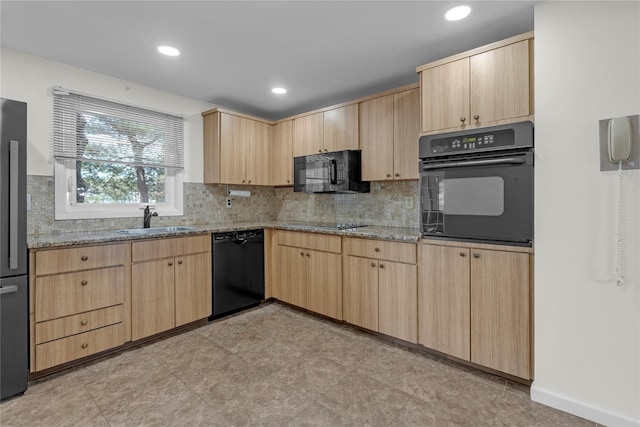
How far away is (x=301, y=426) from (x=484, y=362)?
136 cm

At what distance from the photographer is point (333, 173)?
10.9 ft

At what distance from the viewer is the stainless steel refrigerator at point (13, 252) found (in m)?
1.93

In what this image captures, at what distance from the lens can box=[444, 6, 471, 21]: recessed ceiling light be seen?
198 centimetres

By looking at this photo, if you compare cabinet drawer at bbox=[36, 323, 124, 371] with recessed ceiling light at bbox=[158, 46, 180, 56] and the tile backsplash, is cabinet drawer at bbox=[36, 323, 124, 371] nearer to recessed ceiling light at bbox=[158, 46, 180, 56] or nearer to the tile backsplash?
the tile backsplash

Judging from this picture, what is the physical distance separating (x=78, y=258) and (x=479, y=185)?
298 cm

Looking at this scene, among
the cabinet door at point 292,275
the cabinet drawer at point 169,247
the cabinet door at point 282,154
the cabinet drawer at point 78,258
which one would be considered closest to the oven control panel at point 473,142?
the cabinet door at point 292,275

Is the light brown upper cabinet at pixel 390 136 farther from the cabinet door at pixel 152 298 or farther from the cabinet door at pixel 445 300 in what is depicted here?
the cabinet door at pixel 152 298

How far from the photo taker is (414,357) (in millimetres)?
2482

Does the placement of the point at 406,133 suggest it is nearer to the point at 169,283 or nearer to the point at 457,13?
the point at 457,13

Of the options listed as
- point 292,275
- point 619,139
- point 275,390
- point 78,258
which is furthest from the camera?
point 292,275

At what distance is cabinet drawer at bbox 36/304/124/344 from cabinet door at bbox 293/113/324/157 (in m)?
2.45

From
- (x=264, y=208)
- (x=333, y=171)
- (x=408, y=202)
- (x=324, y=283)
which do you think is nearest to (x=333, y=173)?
(x=333, y=171)

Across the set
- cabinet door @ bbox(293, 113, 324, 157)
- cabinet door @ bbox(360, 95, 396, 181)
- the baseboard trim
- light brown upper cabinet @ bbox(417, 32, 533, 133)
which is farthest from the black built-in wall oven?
cabinet door @ bbox(293, 113, 324, 157)

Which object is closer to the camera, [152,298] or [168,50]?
[168,50]
